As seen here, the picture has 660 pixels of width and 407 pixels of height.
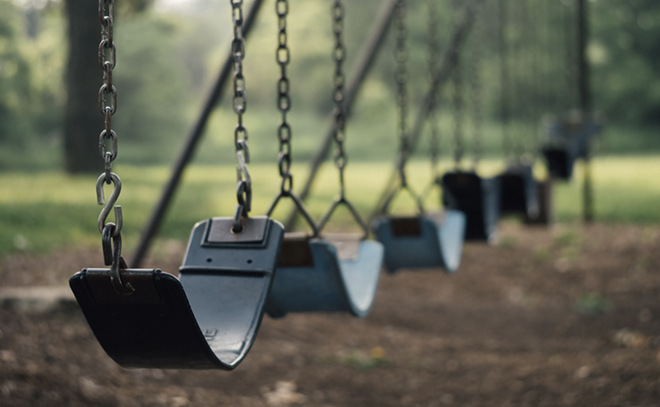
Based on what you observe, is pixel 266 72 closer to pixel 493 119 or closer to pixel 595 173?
pixel 493 119

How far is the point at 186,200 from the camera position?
35.5ft

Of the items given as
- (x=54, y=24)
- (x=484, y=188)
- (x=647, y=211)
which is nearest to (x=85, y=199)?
(x=484, y=188)

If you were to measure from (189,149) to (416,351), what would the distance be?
71.6 inches

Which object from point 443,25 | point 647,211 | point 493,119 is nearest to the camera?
point 647,211

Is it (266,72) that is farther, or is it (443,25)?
(266,72)

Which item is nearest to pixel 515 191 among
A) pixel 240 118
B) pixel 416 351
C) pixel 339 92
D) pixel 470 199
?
pixel 470 199

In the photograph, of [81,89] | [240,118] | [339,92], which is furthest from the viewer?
[81,89]

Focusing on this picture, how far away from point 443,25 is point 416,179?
37.3 ft

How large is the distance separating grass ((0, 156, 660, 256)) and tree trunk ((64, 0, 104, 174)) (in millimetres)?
535

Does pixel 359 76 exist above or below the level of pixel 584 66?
above

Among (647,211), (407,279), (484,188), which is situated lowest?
(647,211)

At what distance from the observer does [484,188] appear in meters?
4.19

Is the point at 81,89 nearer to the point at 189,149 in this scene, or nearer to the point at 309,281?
the point at 189,149

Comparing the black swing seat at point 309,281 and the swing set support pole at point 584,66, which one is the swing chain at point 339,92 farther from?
the swing set support pole at point 584,66
